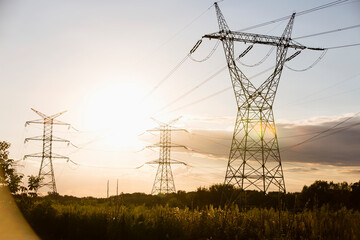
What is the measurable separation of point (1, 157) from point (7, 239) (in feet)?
24.9

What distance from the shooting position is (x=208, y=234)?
14680mm

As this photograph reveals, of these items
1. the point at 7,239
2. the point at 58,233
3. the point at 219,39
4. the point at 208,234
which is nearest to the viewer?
the point at 208,234

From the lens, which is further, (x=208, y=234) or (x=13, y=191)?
(x=13, y=191)

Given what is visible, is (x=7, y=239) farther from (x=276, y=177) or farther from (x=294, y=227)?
(x=276, y=177)

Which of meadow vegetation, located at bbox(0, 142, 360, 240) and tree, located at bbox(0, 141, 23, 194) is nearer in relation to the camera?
meadow vegetation, located at bbox(0, 142, 360, 240)

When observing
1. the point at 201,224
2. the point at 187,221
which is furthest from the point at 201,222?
the point at 187,221

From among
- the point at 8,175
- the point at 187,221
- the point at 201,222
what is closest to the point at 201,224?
the point at 201,222

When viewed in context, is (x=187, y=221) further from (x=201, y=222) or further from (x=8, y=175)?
(x=8, y=175)

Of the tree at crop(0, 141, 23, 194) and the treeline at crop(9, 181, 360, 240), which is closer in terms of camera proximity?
the treeline at crop(9, 181, 360, 240)

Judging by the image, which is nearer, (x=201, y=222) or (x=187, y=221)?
(x=201, y=222)

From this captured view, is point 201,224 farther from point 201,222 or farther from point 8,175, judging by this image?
point 8,175

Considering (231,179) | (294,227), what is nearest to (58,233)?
(294,227)

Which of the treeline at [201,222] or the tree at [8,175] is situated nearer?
the treeline at [201,222]

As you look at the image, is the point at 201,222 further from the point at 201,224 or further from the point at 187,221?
the point at 187,221
